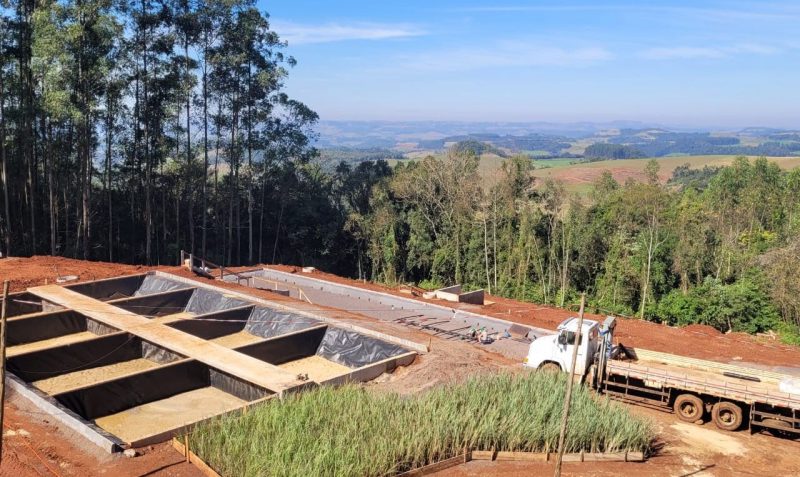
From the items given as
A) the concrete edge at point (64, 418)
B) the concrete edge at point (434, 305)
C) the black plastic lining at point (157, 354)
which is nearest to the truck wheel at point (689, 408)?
the concrete edge at point (434, 305)

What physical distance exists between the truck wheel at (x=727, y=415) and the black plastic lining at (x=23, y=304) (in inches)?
608

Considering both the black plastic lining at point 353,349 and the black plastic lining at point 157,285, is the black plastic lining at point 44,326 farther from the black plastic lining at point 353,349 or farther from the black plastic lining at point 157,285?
the black plastic lining at point 353,349

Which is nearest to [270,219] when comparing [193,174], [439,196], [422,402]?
[193,174]

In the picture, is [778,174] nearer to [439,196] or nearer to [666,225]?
[666,225]

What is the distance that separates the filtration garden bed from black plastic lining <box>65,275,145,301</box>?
0.03 meters

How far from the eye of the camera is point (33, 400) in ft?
31.7

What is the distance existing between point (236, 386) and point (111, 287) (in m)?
8.90

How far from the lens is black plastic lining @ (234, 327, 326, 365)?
1307cm

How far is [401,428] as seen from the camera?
7.99 m

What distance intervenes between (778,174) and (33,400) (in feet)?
133

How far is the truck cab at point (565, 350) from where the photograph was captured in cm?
1098

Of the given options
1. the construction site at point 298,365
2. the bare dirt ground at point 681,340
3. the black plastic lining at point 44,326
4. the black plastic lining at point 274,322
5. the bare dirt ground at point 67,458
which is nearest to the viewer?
the bare dirt ground at point 67,458

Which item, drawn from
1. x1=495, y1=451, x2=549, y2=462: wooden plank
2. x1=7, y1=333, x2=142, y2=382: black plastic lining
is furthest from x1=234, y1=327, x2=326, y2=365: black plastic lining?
x1=495, y1=451, x2=549, y2=462: wooden plank

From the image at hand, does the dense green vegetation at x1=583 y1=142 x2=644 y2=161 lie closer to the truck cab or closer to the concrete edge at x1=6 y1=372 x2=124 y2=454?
the truck cab
